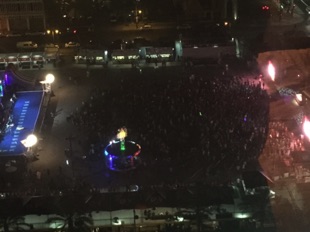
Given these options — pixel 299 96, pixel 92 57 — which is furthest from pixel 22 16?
pixel 299 96

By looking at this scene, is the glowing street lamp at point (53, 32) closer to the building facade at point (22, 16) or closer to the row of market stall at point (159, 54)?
the building facade at point (22, 16)

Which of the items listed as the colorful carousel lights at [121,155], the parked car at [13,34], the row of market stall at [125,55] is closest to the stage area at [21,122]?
the colorful carousel lights at [121,155]

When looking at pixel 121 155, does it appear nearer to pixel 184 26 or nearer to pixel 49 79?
pixel 49 79

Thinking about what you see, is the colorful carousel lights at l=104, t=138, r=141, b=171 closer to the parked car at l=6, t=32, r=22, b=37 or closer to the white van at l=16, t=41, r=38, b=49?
the white van at l=16, t=41, r=38, b=49

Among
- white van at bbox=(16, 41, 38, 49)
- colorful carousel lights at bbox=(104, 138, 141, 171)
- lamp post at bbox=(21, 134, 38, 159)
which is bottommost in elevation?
colorful carousel lights at bbox=(104, 138, 141, 171)

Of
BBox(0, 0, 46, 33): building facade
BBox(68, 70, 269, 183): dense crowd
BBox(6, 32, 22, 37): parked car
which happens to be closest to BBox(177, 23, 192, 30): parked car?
BBox(0, 0, 46, 33): building facade

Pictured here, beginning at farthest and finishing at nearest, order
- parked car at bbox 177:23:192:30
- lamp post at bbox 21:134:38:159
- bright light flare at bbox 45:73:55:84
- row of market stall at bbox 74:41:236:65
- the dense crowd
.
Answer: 1. parked car at bbox 177:23:192:30
2. row of market stall at bbox 74:41:236:65
3. bright light flare at bbox 45:73:55:84
4. lamp post at bbox 21:134:38:159
5. the dense crowd
